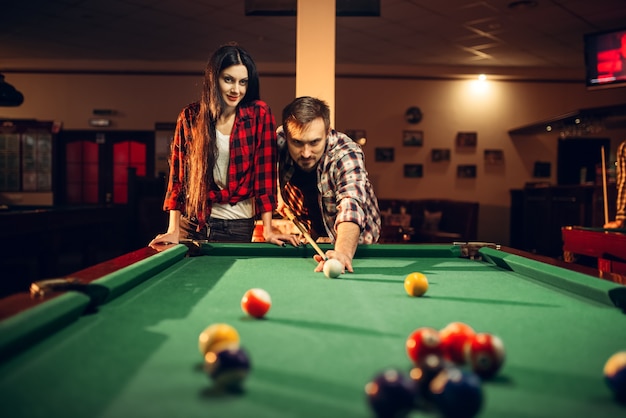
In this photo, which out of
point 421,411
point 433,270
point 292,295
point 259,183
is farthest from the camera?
point 259,183

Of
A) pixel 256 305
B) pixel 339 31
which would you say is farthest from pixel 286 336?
pixel 339 31

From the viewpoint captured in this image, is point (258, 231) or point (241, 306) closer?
point (241, 306)

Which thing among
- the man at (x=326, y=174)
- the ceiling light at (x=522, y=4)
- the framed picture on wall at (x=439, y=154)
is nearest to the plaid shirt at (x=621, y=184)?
the man at (x=326, y=174)

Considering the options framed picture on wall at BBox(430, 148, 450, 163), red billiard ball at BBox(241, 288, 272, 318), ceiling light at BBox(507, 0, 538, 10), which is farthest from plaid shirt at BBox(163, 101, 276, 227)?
framed picture on wall at BBox(430, 148, 450, 163)

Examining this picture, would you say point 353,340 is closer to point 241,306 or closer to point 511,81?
point 241,306

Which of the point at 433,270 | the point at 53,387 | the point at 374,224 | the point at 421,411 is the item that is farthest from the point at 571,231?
the point at 53,387

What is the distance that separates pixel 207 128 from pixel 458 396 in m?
1.96

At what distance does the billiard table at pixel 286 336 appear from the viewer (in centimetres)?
70

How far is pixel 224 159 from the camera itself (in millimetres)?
2463

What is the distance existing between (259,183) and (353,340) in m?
1.58

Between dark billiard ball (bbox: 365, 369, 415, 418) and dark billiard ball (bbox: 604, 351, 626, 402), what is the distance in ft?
1.05

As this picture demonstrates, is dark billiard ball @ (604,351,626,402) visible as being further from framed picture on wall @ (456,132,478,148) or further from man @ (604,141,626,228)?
framed picture on wall @ (456,132,478,148)

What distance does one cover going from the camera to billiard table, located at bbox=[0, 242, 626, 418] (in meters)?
0.70

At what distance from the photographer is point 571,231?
3191mm
